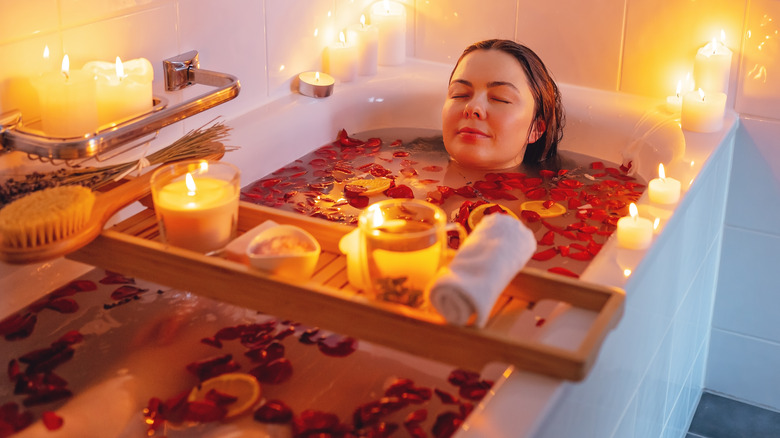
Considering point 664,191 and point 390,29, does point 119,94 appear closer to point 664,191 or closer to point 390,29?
point 664,191

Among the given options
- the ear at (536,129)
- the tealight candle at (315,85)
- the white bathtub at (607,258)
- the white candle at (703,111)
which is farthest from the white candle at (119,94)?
the white candle at (703,111)

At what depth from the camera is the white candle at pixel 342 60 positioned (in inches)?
103

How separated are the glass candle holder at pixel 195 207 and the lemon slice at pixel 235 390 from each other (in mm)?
215

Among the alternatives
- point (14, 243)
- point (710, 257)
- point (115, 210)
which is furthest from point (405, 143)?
point (14, 243)

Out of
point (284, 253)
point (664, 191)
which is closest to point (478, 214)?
point (664, 191)

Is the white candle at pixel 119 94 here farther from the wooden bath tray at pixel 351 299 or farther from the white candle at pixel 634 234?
the white candle at pixel 634 234

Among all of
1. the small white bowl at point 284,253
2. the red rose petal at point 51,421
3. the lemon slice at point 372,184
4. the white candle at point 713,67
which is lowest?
the red rose petal at point 51,421

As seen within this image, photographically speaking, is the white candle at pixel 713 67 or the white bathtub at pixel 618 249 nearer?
the white bathtub at pixel 618 249

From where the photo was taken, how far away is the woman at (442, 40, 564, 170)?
88.4 inches

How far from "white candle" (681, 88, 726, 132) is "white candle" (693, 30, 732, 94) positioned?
0.27ft

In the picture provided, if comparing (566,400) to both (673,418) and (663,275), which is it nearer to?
(663,275)

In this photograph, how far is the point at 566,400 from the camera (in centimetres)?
124

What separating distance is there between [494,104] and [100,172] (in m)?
1.02

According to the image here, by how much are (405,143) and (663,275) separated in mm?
1010
